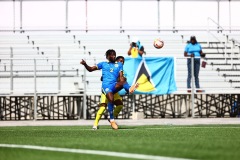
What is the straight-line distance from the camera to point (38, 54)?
31.7 metres

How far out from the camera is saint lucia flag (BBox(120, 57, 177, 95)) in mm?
23828

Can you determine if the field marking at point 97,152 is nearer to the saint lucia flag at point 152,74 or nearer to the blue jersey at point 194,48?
the saint lucia flag at point 152,74

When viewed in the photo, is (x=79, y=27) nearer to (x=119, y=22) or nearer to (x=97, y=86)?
(x=119, y=22)

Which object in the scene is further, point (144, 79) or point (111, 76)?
point (144, 79)

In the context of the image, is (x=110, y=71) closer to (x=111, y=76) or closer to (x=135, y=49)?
(x=111, y=76)

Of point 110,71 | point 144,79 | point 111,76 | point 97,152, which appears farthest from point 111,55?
point 97,152

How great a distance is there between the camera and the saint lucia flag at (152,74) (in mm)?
23828

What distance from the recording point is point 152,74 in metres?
24.1

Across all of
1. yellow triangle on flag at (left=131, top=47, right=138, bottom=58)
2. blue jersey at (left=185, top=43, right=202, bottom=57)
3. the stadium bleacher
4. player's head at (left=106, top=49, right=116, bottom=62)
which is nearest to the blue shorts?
player's head at (left=106, top=49, right=116, bottom=62)

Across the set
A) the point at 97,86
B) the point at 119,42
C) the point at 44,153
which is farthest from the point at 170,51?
the point at 44,153

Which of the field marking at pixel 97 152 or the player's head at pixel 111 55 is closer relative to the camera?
the field marking at pixel 97 152

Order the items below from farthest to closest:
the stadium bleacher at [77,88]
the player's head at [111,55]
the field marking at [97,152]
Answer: the stadium bleacher at [77,88] < the player's head at [111,55] < the field marking at [97,152]

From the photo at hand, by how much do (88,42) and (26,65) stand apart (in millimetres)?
9953

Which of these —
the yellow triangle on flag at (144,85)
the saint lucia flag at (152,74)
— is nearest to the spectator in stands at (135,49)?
the saint lucia flag at (152,74)
